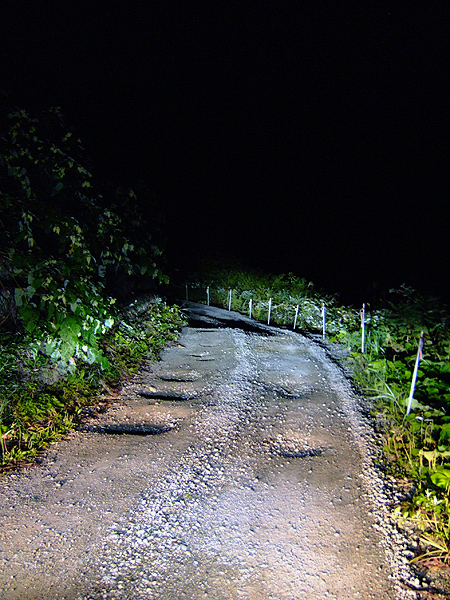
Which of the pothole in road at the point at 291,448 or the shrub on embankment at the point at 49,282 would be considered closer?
the pothole in road at the point at 291,448

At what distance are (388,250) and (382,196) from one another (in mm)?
6381

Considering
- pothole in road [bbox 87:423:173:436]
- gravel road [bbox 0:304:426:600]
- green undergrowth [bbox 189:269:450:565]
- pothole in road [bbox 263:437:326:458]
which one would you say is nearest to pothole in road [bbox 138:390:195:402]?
gravel road [bbox 0:304:426:600]

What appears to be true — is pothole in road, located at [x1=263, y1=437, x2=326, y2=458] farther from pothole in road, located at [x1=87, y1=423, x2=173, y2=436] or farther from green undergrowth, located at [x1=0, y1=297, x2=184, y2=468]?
green undergrowth, located at [x1=0, y1=297, x2=184, y2=468]

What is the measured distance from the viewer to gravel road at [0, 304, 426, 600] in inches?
107

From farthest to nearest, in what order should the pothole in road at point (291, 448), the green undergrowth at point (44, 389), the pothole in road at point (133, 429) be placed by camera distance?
the pothole in road at point (133, 429) < the green undergrowth at point (44, 389) < the pothole in road at point (291, 448)

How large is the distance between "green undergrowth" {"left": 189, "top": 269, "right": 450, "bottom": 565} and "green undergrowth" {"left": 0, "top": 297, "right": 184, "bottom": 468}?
3536mm

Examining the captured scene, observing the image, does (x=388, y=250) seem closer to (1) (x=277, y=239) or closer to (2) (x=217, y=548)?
(1) (x=277, y=239)

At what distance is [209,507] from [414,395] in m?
2.90

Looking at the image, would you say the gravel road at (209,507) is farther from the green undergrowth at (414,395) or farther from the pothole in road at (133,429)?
the green undergrowth at (414,395)

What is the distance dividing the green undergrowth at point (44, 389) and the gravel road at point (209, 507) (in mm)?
274

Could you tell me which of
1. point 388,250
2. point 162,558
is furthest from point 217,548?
point 388,250

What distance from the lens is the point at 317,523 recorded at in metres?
3.21

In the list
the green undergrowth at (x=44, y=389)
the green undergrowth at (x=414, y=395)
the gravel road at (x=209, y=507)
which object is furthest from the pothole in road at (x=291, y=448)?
the green undergrowth at (x=44, y=389)

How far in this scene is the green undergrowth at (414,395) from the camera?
3.06 m
